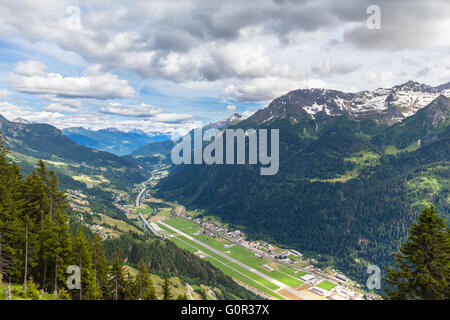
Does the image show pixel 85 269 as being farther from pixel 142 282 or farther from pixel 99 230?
pixel 99 230

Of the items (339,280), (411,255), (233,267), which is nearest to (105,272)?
(411,255)

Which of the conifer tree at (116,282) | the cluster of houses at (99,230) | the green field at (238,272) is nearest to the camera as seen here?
the conifer tree at (116,282)

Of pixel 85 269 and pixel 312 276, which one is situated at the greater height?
pixel 85 269

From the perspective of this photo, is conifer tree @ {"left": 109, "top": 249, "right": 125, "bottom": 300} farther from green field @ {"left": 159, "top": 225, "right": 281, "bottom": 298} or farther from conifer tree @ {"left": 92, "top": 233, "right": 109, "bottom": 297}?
green field @ {"left": 159, "top": 225, "right": 281, "bottom": 298}

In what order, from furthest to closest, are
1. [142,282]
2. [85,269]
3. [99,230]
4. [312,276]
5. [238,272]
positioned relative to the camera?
[238,272] → [312,276] → [99,230] → [142,282] → [85,269]

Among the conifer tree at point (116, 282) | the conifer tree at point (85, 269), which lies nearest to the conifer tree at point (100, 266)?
the conifer tree at point (116, 282)
